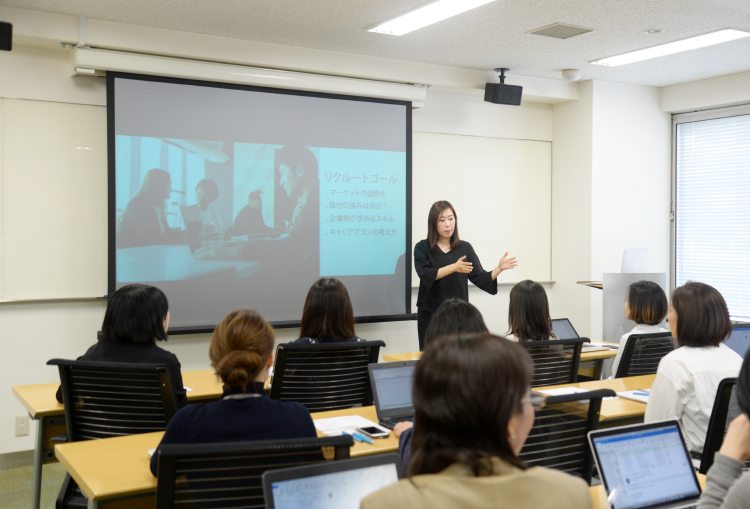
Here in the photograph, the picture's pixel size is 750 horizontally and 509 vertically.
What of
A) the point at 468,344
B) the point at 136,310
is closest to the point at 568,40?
the point at 136,310

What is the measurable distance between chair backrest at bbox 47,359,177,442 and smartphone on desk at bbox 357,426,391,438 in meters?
0.73

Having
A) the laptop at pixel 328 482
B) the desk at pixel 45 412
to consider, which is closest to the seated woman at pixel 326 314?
the desk at pixel 45 412

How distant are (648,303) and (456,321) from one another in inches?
83.1

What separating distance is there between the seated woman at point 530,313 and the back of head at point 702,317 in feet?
3.31

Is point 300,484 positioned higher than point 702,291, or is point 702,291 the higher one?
point 702,291

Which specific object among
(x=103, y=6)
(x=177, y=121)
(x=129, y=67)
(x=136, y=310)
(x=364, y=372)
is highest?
(x=103, y=6)

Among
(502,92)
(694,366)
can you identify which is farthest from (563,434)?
(502,92)

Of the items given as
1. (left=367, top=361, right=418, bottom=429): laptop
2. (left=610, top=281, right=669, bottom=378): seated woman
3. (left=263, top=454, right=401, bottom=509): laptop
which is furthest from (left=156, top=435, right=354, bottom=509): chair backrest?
(left=610, top=281, right=669, bottom=378): seated woman

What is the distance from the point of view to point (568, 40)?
195 inches

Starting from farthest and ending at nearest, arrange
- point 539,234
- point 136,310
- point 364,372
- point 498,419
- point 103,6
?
point 539,234
point 103,6
point 364,372
point 136,310
point 498,419

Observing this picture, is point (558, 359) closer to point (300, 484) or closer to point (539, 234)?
point (300, 484)

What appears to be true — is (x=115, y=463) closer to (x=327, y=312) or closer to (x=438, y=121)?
(x=327, y=312)

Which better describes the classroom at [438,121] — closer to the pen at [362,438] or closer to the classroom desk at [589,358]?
the classroom desk at [589,358]

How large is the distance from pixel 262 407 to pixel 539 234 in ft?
17.2
